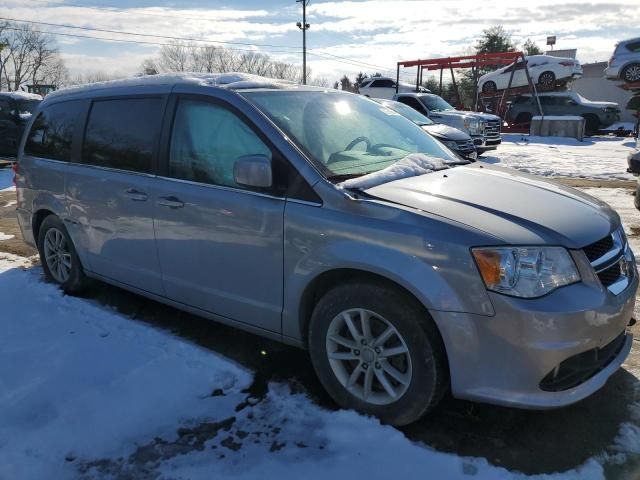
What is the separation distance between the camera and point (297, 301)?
9.77 ft

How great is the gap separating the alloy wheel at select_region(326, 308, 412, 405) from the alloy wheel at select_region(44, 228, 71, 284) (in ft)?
9.56

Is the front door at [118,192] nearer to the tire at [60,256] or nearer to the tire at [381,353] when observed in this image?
the tire at [60,256]

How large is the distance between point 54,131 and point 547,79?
26164 millimetres

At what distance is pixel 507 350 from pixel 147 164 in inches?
105

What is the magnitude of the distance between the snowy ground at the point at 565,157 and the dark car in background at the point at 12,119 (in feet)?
42.1

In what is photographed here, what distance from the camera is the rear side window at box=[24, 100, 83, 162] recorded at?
4.48 m

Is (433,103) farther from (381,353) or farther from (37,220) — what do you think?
(381,353)

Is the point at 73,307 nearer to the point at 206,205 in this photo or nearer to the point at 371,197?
the point at 206,205

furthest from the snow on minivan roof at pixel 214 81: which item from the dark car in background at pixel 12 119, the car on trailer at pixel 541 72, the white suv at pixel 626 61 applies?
the car on trailer at pixel 541 72

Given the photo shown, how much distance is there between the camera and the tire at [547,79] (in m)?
25.8

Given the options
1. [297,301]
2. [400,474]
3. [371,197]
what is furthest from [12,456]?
[371,197]

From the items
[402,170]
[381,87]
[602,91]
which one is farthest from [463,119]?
[602,91]

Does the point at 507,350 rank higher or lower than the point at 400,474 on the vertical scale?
higher

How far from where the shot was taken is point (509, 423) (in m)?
2.80
